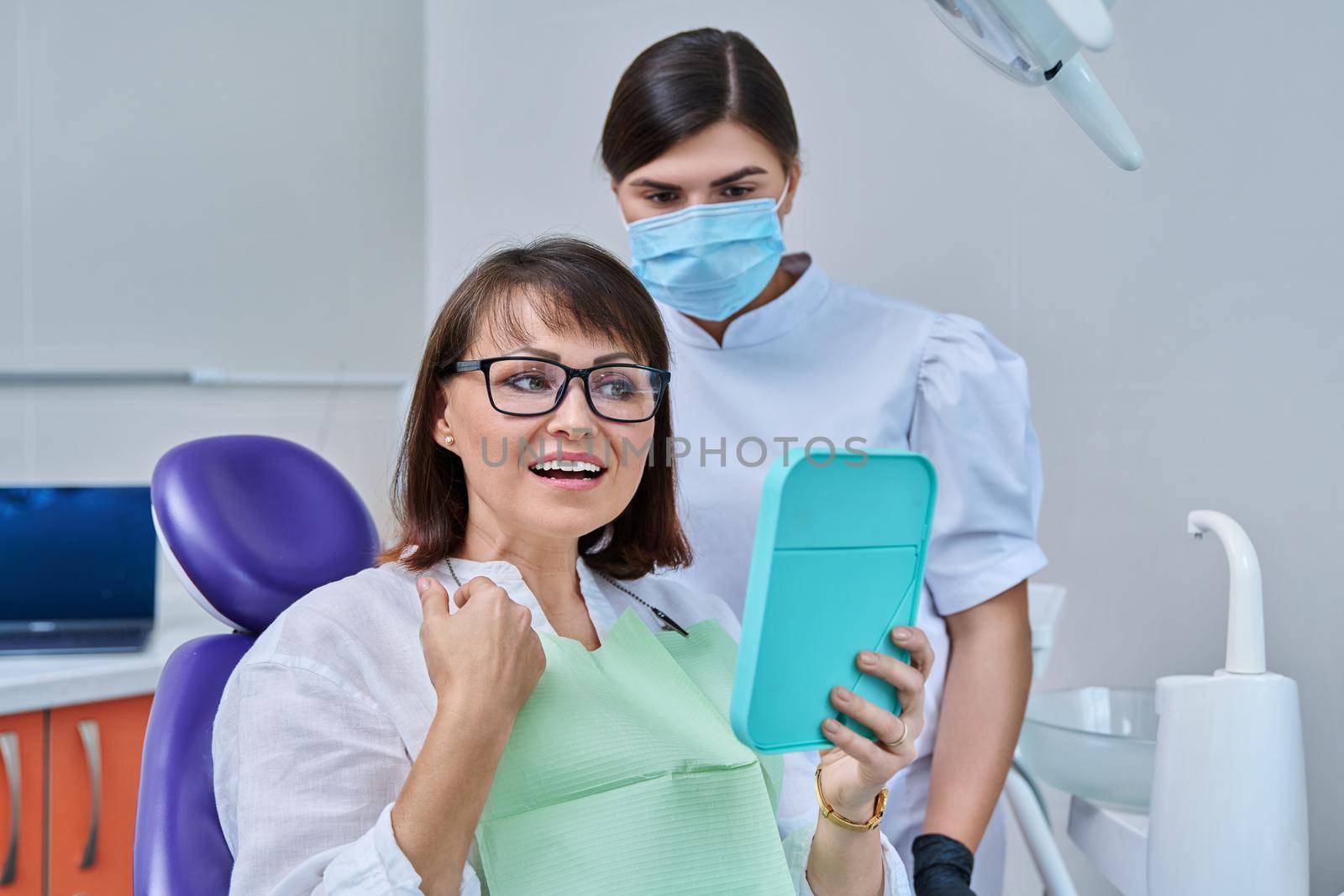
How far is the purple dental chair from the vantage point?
43.4 inches

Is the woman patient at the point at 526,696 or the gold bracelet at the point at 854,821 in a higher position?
the woman patient at the point at 526,696

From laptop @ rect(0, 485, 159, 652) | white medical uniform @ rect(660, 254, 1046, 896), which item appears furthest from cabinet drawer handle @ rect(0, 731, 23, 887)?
white medical uniform @ rect(660, 254, 1046, 896)

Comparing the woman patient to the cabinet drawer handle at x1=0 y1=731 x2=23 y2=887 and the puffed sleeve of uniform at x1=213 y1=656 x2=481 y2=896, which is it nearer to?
the puffed sleeve of uniform at x1=213 y1=656 x2=481 y2=896

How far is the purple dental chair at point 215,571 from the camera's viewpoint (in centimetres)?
110

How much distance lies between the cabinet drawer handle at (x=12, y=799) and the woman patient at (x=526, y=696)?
102 centimetres

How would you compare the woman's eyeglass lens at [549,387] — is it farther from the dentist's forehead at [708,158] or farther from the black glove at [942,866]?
the black glove at [942,866]

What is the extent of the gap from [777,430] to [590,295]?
434 millimetres

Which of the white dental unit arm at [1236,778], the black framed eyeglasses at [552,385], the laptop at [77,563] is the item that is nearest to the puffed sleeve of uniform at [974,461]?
the white dental unit arm at [1236,778]

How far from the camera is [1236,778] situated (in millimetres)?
1244

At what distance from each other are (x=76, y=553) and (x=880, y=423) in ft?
5.39

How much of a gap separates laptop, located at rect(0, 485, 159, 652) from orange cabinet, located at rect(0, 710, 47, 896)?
0.27 meters

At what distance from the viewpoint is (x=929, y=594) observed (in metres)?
1.48

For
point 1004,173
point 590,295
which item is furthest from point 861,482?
point 1004,173

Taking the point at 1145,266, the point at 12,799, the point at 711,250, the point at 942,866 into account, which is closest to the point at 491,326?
the point at 711,250
